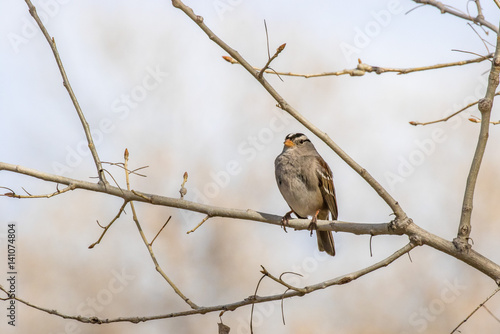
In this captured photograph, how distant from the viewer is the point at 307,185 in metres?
5.84

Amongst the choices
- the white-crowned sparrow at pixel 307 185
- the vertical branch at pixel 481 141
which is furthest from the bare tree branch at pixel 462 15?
the white-crowned sparrow at pixel 307 185

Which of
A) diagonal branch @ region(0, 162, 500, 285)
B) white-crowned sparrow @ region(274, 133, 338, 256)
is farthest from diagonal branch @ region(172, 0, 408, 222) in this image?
white-crowned sparrow @ region(274, 133, 338, 256)

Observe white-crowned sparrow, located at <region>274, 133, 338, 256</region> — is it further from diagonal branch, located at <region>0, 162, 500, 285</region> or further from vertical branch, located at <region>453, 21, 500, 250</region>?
vertical branch, located at <region>453, 21, 500, 250</region>

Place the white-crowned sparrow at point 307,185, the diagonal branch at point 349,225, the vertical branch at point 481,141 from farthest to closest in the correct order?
the white-crowned sparrow at point 307,185, the diagonal branch at point 349,225, the vertical branch at point 481,141

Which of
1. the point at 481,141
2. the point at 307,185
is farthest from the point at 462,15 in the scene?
the point at 307,185

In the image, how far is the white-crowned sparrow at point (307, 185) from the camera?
230 inches

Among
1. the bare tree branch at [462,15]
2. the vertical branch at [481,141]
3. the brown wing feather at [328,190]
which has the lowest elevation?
the vertical branch at [481,141]

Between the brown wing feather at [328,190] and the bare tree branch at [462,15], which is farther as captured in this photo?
the brown wing feather at [328,190]

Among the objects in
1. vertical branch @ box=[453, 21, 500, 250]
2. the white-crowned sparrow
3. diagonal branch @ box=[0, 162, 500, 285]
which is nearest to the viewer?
vertical branch @ box=[453, 21, 500, 250]

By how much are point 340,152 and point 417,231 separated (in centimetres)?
65

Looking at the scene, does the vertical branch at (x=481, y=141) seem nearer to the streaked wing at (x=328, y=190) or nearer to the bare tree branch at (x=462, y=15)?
the bare tree branch at (x=462, y=15)

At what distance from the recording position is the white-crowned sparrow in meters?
5.84

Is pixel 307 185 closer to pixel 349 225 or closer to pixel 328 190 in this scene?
pixel 328 190

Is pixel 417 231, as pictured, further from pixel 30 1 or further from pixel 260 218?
pixel 30 1
